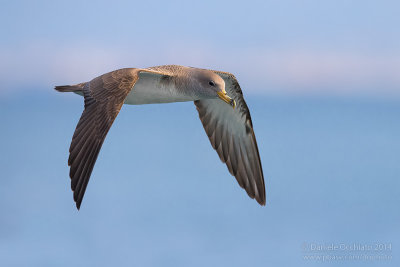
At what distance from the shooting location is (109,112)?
12.0 metres

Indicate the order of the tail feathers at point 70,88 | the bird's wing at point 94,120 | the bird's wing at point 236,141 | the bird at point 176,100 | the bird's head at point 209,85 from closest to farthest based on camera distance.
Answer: the bird's wing at point 94,120 < the bird at point 176,100 < the bird's head at point 209,85 < the tail feathers at point 70,88 < the bird's wing at point 236,141

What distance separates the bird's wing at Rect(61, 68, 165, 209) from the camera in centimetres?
1133

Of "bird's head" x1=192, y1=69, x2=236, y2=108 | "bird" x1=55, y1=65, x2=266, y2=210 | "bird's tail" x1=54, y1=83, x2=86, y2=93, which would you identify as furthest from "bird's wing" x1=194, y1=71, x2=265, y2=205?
"bird's tail" x1=54, y1=83, x2=86, y2=93

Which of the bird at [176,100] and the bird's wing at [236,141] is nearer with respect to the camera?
the bird at [176,100]

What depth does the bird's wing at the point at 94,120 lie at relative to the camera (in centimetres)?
1133

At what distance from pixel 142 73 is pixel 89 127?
2.31 metres

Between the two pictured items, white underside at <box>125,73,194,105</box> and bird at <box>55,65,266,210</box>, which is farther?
white underside at <box>125,73,194,105</box>

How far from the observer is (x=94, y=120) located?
11.9 metres

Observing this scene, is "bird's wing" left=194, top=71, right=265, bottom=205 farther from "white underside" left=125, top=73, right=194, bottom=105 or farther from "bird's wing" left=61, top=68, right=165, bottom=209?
"bird's wing" left=61, top=68, right=165, bottom=209

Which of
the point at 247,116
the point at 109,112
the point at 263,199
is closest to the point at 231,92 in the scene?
the point at 247,116

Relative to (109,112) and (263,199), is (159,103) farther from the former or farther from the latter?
(263,199)

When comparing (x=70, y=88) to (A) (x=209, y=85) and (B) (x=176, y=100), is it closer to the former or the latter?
(B) (x=176, y=100)

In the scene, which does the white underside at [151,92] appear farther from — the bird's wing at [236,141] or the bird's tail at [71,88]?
the bird's wing at [236,141]

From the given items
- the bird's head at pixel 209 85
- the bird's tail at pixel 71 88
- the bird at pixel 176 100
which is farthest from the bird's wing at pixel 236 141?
the bird's tail at pixel 71 88
